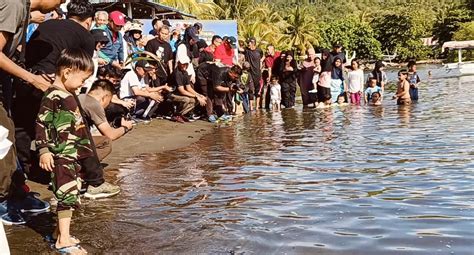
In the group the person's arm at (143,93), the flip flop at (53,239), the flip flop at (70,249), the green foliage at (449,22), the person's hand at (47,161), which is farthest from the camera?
the green foliage at (449,22)

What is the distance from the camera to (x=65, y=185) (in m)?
3.84

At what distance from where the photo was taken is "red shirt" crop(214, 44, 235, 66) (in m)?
14.0

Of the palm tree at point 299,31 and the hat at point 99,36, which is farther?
the palm tree at point 299,31

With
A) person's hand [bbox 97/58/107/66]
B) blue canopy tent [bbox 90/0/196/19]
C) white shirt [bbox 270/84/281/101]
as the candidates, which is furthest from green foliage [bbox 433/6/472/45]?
person's hand [bbox 97/58/107/66]

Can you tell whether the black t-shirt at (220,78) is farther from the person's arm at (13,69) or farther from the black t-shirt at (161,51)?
the person's arm at (13,69)

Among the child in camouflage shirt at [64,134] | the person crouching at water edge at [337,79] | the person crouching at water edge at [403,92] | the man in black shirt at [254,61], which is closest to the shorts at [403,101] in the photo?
the person crouching at water edge at [403,92]

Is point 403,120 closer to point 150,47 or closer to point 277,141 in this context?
point 277,141

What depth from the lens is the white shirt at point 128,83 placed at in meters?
9.85

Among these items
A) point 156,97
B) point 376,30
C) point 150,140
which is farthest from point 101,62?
point 376,30

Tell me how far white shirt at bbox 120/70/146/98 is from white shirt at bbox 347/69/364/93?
9088 millimetres

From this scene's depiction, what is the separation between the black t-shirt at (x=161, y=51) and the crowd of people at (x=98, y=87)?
2cm

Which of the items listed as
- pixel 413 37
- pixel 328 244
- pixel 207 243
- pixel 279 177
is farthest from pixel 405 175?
pixel 413 37

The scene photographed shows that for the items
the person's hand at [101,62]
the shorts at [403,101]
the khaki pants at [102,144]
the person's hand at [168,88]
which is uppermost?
the person's hand at [101,62]

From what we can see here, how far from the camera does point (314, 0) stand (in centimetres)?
14862
